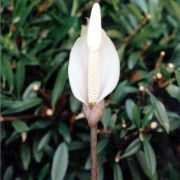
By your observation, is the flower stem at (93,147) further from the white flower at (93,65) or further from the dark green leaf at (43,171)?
the dark green leaf at (43,171)

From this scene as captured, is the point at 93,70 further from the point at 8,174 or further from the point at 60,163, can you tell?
the point at 8,174

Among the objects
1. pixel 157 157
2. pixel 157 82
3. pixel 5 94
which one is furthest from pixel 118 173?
pixel 5 94

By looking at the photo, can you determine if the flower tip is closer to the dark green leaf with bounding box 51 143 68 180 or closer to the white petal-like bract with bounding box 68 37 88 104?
the white petal-like bract with bounding box 68 37 88 104

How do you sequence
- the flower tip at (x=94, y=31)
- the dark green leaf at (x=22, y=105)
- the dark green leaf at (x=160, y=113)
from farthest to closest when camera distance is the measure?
the dark green leaf at (x=22, y=105) < the dark green leaf at (x=160, y=113) < the flower tip at (x=94, y=31)

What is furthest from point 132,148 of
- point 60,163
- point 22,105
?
point 22,105

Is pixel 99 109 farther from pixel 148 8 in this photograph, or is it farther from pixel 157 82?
pixel 148 8

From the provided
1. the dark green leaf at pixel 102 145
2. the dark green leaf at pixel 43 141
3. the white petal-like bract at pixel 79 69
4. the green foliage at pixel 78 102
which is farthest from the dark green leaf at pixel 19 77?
the white petal-like bract at pixel 79 69
